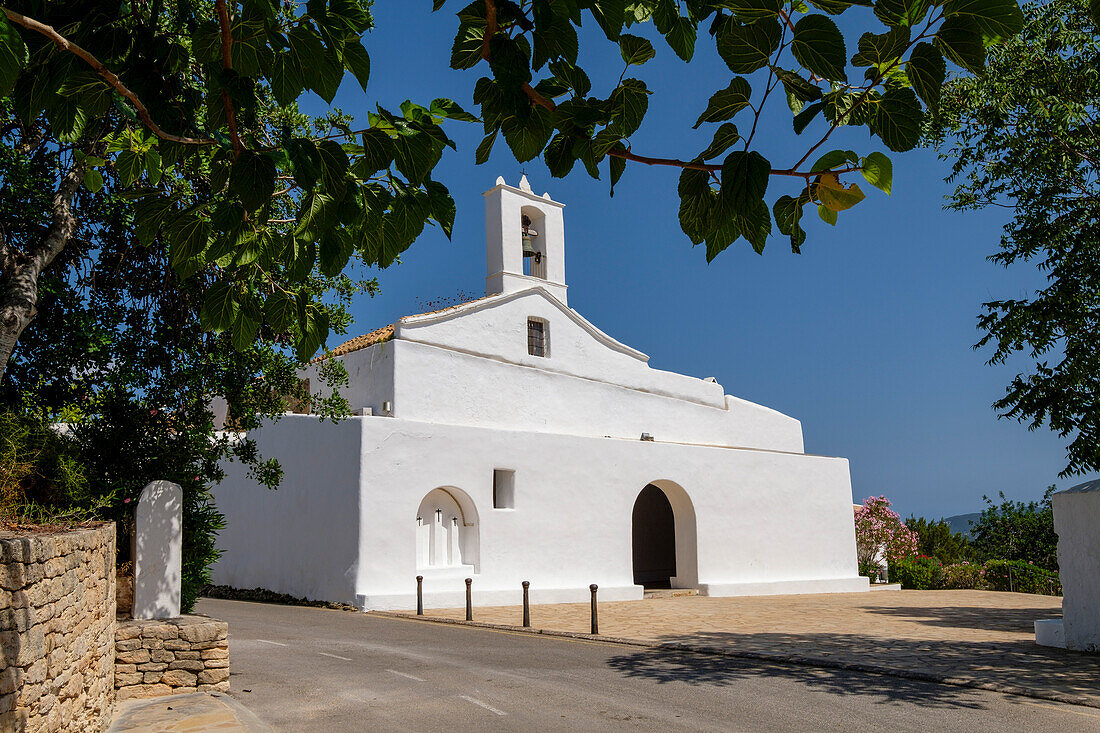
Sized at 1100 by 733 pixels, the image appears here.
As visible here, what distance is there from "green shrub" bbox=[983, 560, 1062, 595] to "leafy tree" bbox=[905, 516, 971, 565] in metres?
3.46

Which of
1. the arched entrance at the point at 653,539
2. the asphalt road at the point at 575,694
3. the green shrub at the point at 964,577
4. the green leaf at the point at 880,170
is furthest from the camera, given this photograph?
the arched entrance at the point at 653,539

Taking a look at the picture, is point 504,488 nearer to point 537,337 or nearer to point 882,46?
point 537,337

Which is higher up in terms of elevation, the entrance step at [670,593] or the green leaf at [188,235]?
the green leaf at [188,235]

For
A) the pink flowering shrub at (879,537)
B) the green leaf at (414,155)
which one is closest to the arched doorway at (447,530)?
the pink flowering shrub at (879,537)

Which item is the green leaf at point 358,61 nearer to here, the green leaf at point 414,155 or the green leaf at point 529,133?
the green leaf at point 414,155

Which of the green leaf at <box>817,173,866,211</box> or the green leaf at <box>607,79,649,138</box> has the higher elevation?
the green leaf at <box>607,79,649,138</box>

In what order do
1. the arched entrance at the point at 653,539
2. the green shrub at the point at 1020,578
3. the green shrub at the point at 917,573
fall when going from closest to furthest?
1. the green shrub at the point at 1020,578
2. the green shrub at the point at 917,573
3. the arched entrance at the point at 653,539

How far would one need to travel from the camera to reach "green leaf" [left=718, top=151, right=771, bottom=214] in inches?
87.7

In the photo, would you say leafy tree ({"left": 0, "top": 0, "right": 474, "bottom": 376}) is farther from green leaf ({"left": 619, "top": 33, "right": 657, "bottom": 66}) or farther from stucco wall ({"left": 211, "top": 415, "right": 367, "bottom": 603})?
stucco wall ({"left": 211, "top": 415, "right": 367, "bottom": 603})

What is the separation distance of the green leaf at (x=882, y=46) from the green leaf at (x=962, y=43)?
0.08 meters

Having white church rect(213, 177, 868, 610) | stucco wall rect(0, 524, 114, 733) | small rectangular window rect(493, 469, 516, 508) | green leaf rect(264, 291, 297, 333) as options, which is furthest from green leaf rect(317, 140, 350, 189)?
small rectangular window rect(493, 469, 516, 508)

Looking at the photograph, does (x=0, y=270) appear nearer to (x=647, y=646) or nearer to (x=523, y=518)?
(x=647, y=646)

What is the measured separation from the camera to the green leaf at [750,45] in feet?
6.96

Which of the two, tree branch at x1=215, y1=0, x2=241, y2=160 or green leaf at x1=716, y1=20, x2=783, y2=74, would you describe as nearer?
green leaf at x1=716, y1=20, x2=783, y2=74
